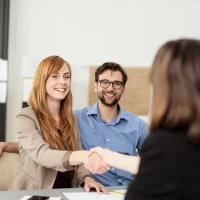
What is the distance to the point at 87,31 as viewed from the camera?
4.05m

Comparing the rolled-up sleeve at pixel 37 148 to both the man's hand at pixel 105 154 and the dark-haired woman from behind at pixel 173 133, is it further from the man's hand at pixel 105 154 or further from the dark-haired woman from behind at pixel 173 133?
the dark-haired woman from behind at pixel 173 133

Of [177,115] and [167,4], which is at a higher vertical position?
[167,4]

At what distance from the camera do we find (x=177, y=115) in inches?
39.6

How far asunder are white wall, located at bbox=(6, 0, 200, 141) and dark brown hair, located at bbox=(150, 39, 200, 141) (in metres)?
2.90

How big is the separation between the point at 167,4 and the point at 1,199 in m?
3.17

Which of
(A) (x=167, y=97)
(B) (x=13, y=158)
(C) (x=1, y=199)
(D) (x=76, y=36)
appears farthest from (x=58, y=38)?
(A) (x=167, y=97)

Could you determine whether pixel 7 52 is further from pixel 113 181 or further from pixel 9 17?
pixel 113 181

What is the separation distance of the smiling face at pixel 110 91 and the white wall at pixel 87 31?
129cm

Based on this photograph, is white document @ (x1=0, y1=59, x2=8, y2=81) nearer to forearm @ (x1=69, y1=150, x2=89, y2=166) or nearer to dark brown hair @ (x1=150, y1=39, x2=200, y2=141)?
forearm @ (x1=69, y1=150, x2=89, y2=166)

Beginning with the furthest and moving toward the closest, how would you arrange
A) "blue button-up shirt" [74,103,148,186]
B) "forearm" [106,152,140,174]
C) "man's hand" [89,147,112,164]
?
"blue button-up shirt" [74,103,148,186] < "man's hand" [89,147,112,164] < "forearm" [106,152,140,174]

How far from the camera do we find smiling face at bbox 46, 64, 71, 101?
2359mm

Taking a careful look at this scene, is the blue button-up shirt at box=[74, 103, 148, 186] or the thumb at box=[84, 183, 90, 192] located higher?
→ the blue button-up shirt at box=[74, 103, 148, 186]

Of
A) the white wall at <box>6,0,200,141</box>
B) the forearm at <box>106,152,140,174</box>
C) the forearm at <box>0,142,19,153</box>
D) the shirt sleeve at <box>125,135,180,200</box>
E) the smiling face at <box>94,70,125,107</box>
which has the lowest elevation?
the forearm at <box>0,142,19,153</box>

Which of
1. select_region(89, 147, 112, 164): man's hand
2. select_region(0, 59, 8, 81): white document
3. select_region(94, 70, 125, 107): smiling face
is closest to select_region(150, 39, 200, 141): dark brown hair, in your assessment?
select_region(89, 147, 112, 164): man's hand
